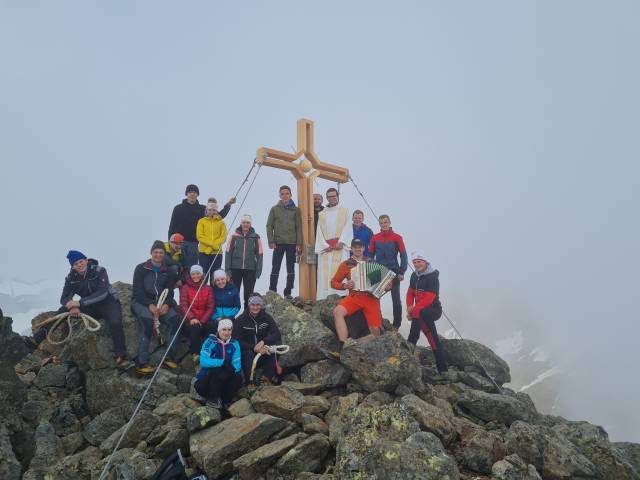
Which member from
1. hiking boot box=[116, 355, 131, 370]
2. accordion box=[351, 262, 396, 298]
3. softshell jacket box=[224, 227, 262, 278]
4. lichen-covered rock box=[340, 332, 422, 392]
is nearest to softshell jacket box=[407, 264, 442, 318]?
accordion box=[351, 262, 396, 298]

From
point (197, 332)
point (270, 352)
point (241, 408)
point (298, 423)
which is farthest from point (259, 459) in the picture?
point (197, 332)

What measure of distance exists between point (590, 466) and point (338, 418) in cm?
403

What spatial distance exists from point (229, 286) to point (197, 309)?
3.02 feet

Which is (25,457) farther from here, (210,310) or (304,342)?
(304,342)

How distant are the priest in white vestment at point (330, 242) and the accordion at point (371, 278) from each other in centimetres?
264

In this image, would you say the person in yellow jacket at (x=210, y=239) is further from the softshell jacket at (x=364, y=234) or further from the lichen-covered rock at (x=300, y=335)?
the softshell jacket at (x=364, y=234)

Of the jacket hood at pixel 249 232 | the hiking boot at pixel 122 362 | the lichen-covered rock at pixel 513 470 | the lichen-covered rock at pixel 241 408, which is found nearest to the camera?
the lichen-covered rock at pixel 513 470

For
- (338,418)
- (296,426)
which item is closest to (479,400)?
(338,418)

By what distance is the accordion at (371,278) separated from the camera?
32.7 feet

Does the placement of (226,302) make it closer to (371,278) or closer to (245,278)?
(245,278)

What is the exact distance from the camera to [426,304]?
406 inches

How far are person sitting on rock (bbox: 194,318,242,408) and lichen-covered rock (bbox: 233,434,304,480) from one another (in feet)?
5.30

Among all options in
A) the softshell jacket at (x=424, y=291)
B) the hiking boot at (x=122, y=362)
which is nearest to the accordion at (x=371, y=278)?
the softshell jacket at (x=424, y=291)

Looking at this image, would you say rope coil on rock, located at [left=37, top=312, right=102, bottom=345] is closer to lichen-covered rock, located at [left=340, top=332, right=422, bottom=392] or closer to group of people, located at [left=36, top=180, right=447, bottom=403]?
group of people, located at [left=36, top=180, right=447, bottom=403]
